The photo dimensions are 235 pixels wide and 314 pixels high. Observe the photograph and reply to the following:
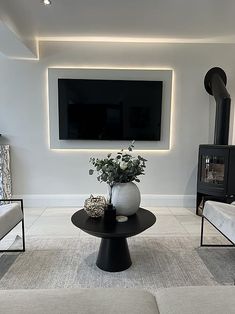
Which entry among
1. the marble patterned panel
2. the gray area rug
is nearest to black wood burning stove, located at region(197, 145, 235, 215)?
the gray area rug

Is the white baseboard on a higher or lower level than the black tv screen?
lower

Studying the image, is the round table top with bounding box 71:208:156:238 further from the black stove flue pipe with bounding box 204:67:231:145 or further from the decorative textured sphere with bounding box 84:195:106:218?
the black stove flue pipe with bounding box 204:67:231:145

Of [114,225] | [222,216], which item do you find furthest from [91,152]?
[222,216]

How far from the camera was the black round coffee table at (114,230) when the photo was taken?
2.03 m

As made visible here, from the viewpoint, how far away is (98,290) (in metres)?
1.24

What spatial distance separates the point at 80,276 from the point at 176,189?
2.46 m

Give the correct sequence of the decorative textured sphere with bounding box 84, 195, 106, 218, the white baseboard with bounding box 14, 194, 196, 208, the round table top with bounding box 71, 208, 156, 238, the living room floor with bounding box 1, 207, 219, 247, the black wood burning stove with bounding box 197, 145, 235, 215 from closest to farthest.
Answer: the round table top with bounding box 71, 208, 156, 238
the decorative textured sphere with bounding box 84, 195, 106, 218
the living room floor with bounding box 1, 207, 219, 247
the black wood burning stove with bounding box 197, 145, 235, 215
the white baseboard with bounding box 14, 194, 196, 208

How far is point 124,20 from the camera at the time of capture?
3.02 metres

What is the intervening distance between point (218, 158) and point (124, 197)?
1.98m

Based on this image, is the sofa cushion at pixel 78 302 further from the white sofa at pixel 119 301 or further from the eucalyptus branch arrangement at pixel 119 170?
the eucalyptus branch arrangement at pixel 119 170

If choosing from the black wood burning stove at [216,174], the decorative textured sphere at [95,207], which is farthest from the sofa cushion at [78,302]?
the black wood burning stove at [216,174]

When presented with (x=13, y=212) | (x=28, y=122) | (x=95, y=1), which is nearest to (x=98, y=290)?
(x=13, y=212)

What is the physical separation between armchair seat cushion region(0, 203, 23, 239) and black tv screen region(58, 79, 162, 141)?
1725 mm

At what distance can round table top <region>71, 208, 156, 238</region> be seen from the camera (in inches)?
76.4
